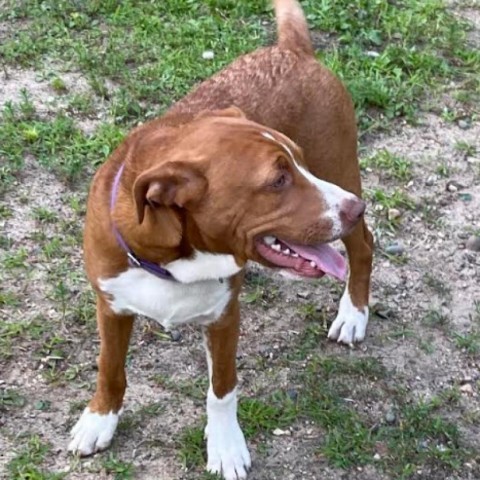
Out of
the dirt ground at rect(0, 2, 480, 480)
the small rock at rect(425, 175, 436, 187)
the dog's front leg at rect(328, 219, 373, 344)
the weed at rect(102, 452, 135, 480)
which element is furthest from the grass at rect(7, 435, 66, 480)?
the small rock at rect(425, 175, 436, 187)

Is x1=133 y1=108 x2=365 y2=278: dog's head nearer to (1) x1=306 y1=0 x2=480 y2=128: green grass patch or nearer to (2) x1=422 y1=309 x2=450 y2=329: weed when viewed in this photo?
(2) x1=422 y1=309 x2=450 y2=329: weed

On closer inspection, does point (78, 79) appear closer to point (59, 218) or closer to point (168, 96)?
point (168, 96)

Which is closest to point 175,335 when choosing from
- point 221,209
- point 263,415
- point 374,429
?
point 263,415

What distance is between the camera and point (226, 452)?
13.9ft

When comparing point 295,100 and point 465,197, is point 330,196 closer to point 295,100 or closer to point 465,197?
point 295,100

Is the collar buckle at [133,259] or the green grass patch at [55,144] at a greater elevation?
the collar buckle at [133,259]

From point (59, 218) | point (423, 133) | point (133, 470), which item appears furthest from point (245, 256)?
point (423, 133)

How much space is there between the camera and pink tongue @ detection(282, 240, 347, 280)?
136 inches

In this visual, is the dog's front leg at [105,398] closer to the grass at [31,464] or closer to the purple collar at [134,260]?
the grass at [31,464]

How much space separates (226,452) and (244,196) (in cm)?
133

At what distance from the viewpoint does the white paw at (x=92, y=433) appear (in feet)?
13.9

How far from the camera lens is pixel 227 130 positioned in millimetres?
3346

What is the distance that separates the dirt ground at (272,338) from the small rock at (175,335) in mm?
20

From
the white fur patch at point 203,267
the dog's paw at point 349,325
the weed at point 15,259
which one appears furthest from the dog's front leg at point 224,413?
the weed at point 15,259
